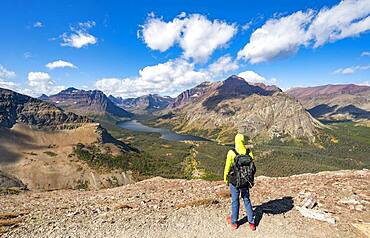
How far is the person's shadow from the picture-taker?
15584 mm

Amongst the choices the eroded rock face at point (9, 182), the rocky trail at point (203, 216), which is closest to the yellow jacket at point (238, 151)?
the rocky trail at point (203, 216)

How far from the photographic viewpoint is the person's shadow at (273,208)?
15584 millimetres

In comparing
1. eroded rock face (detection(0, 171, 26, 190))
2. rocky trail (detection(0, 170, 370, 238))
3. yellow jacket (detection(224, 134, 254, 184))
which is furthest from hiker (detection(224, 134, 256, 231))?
eroded rock face (detection(0, 171, 26, 190))

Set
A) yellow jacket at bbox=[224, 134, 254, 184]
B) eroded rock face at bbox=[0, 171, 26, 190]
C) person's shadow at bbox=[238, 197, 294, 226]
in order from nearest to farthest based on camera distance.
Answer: yellow jacket at bbox=[224, 134, 254, 184] < person's shadow at bbox=[238, 197, 294, 226] < eroded rock face at bbox=[0, 171, 26, 190]

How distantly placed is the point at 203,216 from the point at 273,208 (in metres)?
4.84

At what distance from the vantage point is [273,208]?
1756 cm

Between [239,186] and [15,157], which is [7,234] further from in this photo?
[15,157]

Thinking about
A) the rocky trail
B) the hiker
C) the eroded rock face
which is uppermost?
the hiker

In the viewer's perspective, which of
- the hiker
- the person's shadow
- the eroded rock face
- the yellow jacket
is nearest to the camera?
the hiker

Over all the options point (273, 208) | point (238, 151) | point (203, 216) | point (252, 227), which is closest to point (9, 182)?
point (203, 216)

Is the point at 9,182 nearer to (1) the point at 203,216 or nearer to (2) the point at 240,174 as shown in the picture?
(1) the point at 203,216

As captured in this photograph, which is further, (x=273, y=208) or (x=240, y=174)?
(x=273, y=208)

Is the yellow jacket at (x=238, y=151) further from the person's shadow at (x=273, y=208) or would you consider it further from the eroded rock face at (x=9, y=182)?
the eroded rock face at (x=9, y=182)

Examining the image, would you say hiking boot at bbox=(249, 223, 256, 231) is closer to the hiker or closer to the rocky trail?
the hiker
